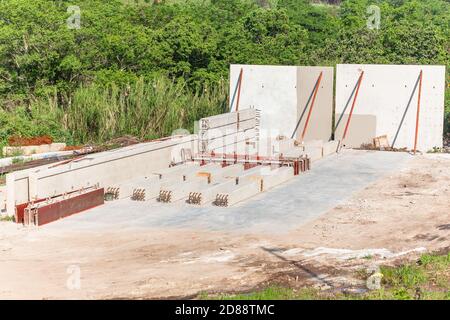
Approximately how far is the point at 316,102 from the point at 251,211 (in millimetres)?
11203

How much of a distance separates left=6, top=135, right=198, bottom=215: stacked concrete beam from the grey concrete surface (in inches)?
38.3

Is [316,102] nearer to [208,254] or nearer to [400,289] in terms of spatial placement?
[208,254]

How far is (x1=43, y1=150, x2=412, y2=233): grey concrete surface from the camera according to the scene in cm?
1592

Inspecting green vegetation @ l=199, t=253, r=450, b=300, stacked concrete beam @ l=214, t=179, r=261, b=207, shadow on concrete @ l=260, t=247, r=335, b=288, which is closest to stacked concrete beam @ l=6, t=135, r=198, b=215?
stacked concrete beam @ l=214, t=179, r=261, b=207

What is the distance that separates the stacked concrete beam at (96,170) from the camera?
16719mm

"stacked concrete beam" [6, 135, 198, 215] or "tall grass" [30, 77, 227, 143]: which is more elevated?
"tall grass" [30, 77, 227, 143]

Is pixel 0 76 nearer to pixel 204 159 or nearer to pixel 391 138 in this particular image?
pixel 204 159

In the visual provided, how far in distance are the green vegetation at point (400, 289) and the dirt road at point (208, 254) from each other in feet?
1.79

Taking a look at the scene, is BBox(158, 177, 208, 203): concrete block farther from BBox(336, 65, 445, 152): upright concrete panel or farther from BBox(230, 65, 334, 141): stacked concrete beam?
BBox(336, 65, 445, 152): upright concrete panel

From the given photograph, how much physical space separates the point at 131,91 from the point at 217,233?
1447 cm

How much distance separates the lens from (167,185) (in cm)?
1919

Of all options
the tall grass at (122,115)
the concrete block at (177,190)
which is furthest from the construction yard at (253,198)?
the tall grass at (122,115)

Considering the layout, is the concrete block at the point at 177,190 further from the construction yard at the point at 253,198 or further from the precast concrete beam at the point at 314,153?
the precast concrete beam at the point at 314,153
